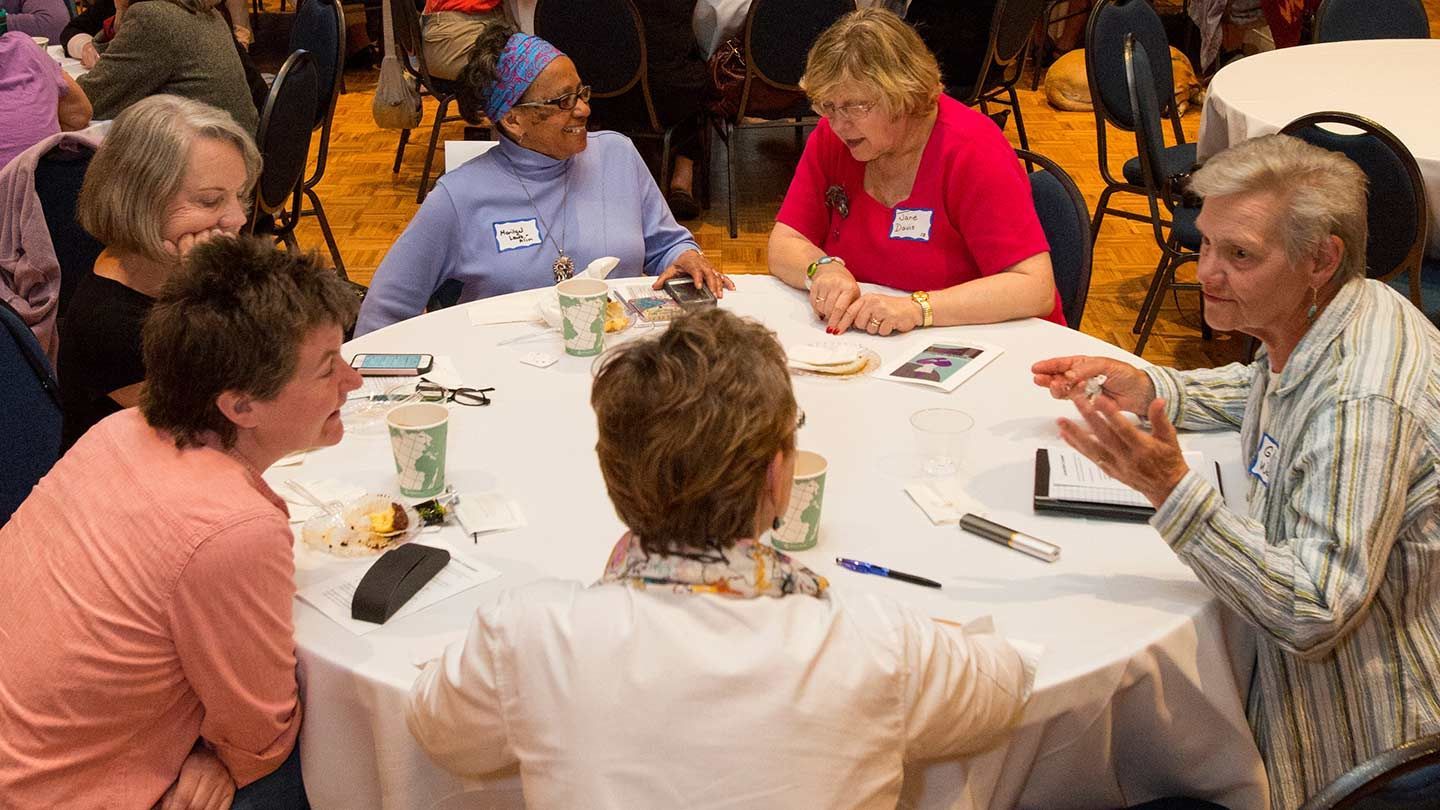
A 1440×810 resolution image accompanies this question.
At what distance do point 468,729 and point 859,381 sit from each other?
117 centimetres

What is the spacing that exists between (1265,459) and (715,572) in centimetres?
100

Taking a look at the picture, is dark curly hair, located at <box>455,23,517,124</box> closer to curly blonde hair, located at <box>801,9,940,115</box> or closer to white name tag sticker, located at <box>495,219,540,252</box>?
white name tag sticker, located at <box>495,219,540,252</box>

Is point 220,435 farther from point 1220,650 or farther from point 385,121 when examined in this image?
point 385,121

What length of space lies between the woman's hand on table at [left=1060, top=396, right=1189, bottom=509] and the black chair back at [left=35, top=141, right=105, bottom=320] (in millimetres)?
2583

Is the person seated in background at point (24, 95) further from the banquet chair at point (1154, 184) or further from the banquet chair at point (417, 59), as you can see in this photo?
the banquet chair at point (1154, 184)

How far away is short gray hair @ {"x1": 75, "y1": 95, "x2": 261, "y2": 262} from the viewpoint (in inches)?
91.0

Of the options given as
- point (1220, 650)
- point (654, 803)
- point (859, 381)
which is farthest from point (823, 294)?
point (654, 803)

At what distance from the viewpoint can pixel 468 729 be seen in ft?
4.29

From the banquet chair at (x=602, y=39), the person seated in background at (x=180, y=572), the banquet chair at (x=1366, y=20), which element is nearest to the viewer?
the person seated in background at (x=180, y=572)

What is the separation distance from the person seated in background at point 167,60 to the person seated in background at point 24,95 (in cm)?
25

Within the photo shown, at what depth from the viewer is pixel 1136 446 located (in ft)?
5.34

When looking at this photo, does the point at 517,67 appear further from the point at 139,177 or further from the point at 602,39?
the point at 602,39

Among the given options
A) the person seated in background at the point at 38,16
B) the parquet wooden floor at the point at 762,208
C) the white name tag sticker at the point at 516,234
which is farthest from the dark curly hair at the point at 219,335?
the person seated in background at the point at 38,16

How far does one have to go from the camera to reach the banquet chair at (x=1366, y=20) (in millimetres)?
5211
